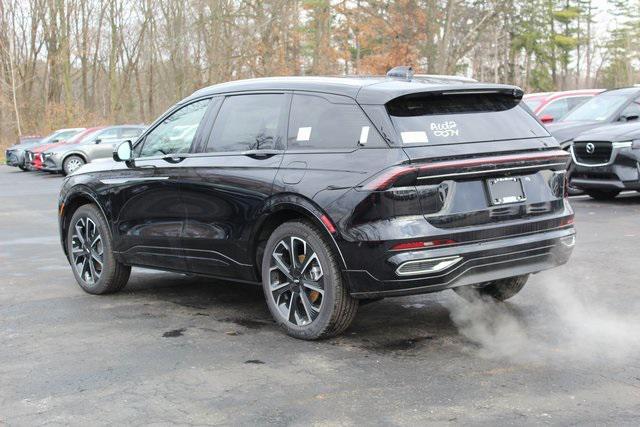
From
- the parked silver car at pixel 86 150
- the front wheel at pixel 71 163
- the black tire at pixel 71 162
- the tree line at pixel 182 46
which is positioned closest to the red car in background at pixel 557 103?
the parked silver car at pixel 86 150

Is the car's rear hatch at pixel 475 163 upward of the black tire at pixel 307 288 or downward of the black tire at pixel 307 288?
upward

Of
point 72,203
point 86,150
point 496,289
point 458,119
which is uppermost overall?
point 458,119

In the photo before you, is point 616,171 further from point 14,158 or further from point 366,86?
point 14,158

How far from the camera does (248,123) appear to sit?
234 inches

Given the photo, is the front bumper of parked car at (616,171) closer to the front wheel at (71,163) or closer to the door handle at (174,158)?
the door handle at (174,158)

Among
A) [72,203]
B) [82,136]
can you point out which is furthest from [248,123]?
[82,136]

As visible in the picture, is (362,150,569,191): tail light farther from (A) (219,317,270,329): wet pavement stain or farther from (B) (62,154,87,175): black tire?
(B) (62,154,87,175): black tire

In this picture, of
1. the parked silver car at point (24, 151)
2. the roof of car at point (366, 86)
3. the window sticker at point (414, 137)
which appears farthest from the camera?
the parked silver car at point (24, 151)

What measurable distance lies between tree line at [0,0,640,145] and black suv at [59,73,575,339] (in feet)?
122

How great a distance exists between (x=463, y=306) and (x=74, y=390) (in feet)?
9.78

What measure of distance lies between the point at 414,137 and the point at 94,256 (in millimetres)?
3502

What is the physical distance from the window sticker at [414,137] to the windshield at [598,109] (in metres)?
9.87

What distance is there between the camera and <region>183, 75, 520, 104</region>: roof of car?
17.1ft

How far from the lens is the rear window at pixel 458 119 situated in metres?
5.10
